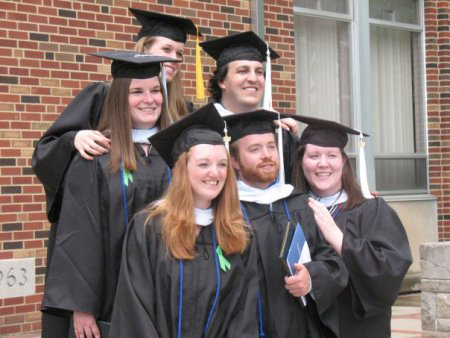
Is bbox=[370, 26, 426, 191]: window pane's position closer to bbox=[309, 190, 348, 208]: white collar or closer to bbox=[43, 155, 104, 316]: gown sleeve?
bbox=[309, 190, 348, 208]: white collar

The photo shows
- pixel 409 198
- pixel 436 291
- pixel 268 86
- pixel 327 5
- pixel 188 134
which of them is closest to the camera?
pixel 188 134

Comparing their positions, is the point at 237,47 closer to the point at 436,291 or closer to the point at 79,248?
the point at 79,248

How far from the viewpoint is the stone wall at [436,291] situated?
8.56m

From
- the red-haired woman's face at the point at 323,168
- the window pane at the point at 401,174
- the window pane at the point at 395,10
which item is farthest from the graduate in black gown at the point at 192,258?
the window pane at the point at 395,10

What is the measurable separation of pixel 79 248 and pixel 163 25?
5.09ft

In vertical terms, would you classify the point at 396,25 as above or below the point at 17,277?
above

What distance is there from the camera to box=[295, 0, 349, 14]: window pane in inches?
417

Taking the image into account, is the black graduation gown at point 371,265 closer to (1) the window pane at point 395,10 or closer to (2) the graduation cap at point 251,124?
(2) the graduation cap at point 251,124

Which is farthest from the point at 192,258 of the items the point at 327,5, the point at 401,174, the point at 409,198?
the point at 401,174

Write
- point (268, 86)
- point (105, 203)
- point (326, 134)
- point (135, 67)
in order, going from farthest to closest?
point (268, 86) → point (326, 134) → point (135, 67) → point (105, 203)

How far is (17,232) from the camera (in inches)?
298

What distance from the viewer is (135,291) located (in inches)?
160

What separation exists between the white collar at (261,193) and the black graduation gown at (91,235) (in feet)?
1.52

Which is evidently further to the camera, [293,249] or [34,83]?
[34,83]
